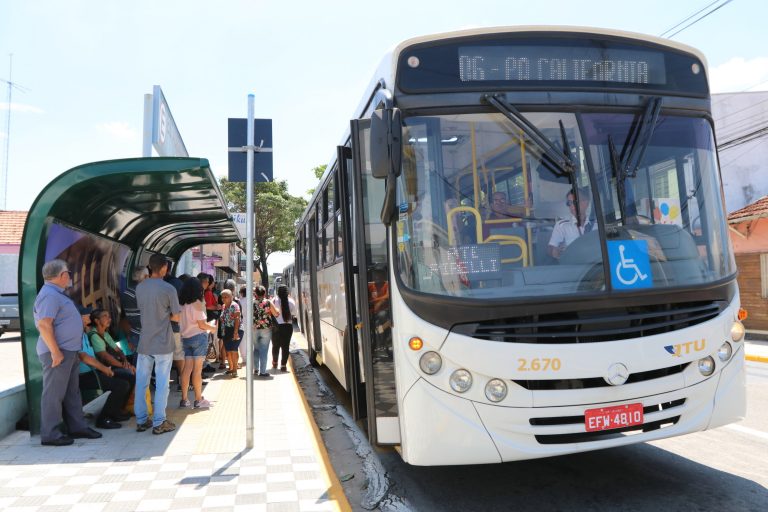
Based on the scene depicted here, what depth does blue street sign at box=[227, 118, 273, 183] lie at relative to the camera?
664 cm

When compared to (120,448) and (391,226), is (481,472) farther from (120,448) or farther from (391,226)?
(120,448)

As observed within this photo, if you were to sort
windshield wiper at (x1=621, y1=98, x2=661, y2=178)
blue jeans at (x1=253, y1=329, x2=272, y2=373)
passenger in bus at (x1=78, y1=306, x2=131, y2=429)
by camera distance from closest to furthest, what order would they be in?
1. windshield wiper at (x1=621, y1=98, x2=661, y2=178)
2. passenger in bus at (x1=78, y1=306, x2=131, y2=429)
3. blue jeans at (x1=253, y1=329, x2=272, y2=373)

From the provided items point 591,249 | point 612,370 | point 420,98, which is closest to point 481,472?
point 612,370

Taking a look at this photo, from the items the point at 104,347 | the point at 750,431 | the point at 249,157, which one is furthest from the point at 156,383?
the point at 750,431

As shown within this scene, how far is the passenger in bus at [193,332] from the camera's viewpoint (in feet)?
26.6

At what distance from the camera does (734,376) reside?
4.74 metres

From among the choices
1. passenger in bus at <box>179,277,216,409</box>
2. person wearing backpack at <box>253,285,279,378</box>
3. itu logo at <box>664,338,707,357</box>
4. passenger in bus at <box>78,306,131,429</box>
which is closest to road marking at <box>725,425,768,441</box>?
itu logo at <box>664,338,707,357</box>

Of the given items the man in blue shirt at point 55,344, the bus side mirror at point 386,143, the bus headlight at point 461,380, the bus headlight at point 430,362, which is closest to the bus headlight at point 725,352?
the bus headlight at point 461,380

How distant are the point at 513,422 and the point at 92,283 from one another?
243 inches

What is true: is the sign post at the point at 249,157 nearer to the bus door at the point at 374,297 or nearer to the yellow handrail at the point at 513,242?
the bus door at the point at 374,297

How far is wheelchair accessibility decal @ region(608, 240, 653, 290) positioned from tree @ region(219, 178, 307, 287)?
4126cm

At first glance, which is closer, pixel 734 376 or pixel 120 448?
pixel 734 376

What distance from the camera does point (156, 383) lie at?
6.83 meters

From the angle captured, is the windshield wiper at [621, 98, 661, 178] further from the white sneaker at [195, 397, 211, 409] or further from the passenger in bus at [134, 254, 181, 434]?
the white sneaker at [195, 397, 211, 409]
